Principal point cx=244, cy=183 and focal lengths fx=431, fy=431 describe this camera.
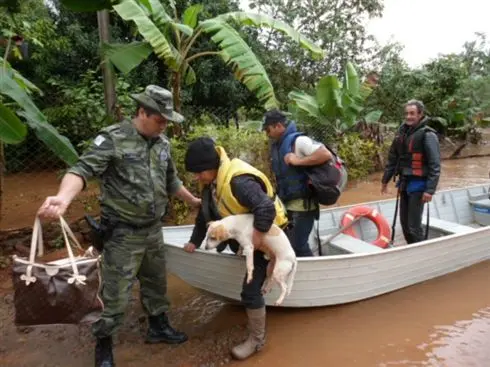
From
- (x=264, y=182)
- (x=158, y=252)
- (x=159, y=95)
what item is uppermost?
(x=159, y=95)

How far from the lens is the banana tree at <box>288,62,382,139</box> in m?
8.62

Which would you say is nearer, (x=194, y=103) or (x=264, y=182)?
(x=264, y=182)

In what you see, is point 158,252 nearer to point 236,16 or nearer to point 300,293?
point 300,293

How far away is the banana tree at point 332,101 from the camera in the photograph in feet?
28.3

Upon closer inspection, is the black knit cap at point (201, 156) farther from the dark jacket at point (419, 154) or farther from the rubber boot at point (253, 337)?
the dark jacket at point (419, 154)

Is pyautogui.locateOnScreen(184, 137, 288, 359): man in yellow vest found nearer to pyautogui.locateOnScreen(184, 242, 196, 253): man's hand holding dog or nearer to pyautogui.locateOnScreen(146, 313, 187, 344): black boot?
pyautogui.locateOnScreen(184, 242, 196, 253): man's hand holding dog

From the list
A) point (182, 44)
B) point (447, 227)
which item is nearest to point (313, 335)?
point (447, 227)

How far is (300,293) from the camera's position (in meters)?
3.77

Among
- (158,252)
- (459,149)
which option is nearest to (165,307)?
(158,252)

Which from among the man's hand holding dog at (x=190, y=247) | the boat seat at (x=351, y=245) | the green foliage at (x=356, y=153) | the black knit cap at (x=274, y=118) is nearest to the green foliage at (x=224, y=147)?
the boat seat at (x=351, y=245)

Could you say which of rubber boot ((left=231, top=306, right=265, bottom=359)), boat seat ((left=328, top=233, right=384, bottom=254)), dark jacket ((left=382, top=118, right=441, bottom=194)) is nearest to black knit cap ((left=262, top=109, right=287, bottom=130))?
rubber boot ((left=231, top=306, right=265, bottom=359))

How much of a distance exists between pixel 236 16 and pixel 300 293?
12.6ft

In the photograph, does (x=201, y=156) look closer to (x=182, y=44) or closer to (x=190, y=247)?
(x=190, y=247)

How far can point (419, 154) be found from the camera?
4.55m
